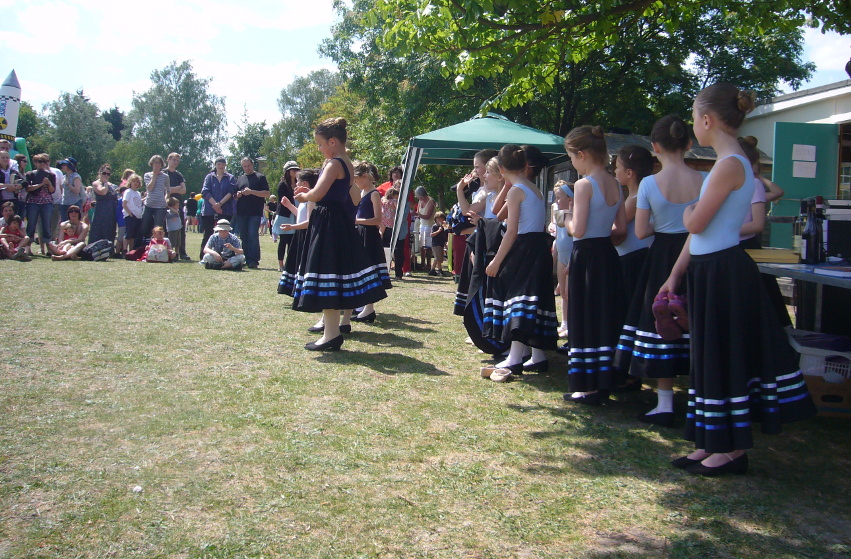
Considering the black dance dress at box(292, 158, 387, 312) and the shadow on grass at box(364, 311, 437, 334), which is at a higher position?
the black dance dress at box(292, 158, 387, 312)

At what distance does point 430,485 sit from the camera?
332cm

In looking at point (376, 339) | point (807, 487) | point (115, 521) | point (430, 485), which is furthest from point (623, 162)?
point (115, 521)

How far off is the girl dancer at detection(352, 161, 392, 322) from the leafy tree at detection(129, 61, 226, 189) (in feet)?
213

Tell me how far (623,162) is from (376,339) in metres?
3.18

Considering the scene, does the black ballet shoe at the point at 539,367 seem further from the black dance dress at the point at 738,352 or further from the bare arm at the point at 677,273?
the black dance dress at the point at 738,352

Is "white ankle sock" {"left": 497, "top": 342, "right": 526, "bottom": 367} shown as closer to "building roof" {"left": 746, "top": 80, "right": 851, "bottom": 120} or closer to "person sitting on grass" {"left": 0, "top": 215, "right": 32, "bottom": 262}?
"building roof" {"left": 746, "top": 80, "right": 851, "bottom": 120}

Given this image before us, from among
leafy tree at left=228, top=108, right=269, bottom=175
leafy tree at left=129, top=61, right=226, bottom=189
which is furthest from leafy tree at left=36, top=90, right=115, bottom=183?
leafy tree at left=228, top=108, right=269, bottom=175

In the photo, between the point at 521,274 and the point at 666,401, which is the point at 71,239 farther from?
the point at 666,401

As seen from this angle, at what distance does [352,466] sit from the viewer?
351 centimetres

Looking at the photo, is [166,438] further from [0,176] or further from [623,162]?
[0,176]

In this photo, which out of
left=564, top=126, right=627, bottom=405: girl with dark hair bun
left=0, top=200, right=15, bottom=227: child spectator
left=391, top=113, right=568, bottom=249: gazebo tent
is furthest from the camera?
left=0, top=200, right=15, bottom=227: child spectator

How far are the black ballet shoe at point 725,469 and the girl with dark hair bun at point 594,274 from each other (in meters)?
1.13

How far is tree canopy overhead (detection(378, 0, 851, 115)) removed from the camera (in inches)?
211

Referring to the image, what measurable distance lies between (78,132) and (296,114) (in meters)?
21.2
